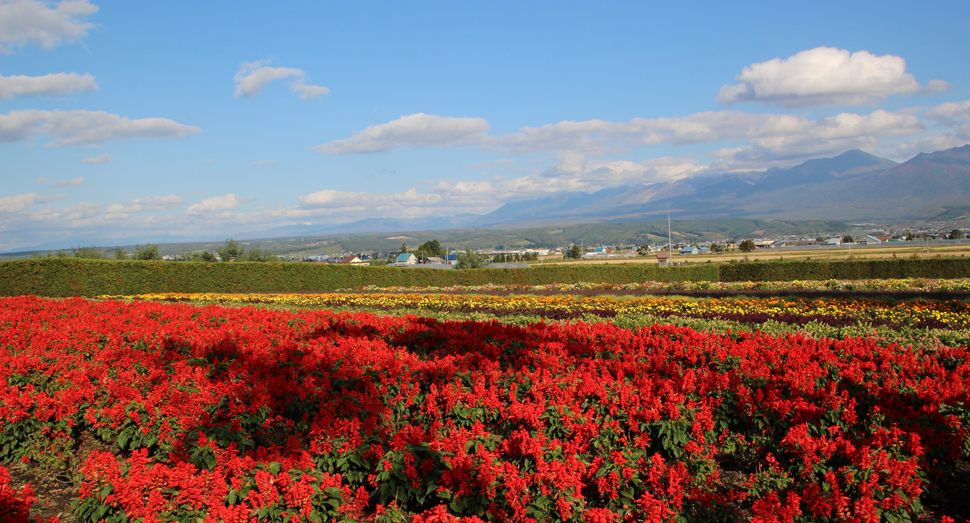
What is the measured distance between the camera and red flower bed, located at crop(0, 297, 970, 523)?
144 inches

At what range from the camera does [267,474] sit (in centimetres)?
377

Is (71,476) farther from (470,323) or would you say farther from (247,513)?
(470,323)

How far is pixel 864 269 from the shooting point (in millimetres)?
30906

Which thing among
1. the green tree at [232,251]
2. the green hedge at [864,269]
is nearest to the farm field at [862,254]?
the green hedge at [864,269]

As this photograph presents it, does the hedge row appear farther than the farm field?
No

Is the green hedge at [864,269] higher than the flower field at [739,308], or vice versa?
the flower field at [739,308]

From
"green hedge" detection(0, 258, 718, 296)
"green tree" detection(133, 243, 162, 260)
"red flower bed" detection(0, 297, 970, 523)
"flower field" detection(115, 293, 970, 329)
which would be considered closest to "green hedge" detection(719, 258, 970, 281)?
"green hedge" detection(0, 258, 718, 296)

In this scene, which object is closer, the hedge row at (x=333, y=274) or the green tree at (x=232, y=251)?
the hedge row at (x=333, y=274)

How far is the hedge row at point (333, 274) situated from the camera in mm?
23078

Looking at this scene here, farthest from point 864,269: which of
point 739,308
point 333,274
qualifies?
point 333,274

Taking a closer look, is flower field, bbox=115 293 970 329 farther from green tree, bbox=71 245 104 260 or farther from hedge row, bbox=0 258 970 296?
green tree, bbox=71 245 104 260

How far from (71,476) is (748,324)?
11.2 m

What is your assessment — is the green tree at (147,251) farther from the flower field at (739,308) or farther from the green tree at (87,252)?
the flower field at (739,308)

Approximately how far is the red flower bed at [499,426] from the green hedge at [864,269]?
28.6 m
